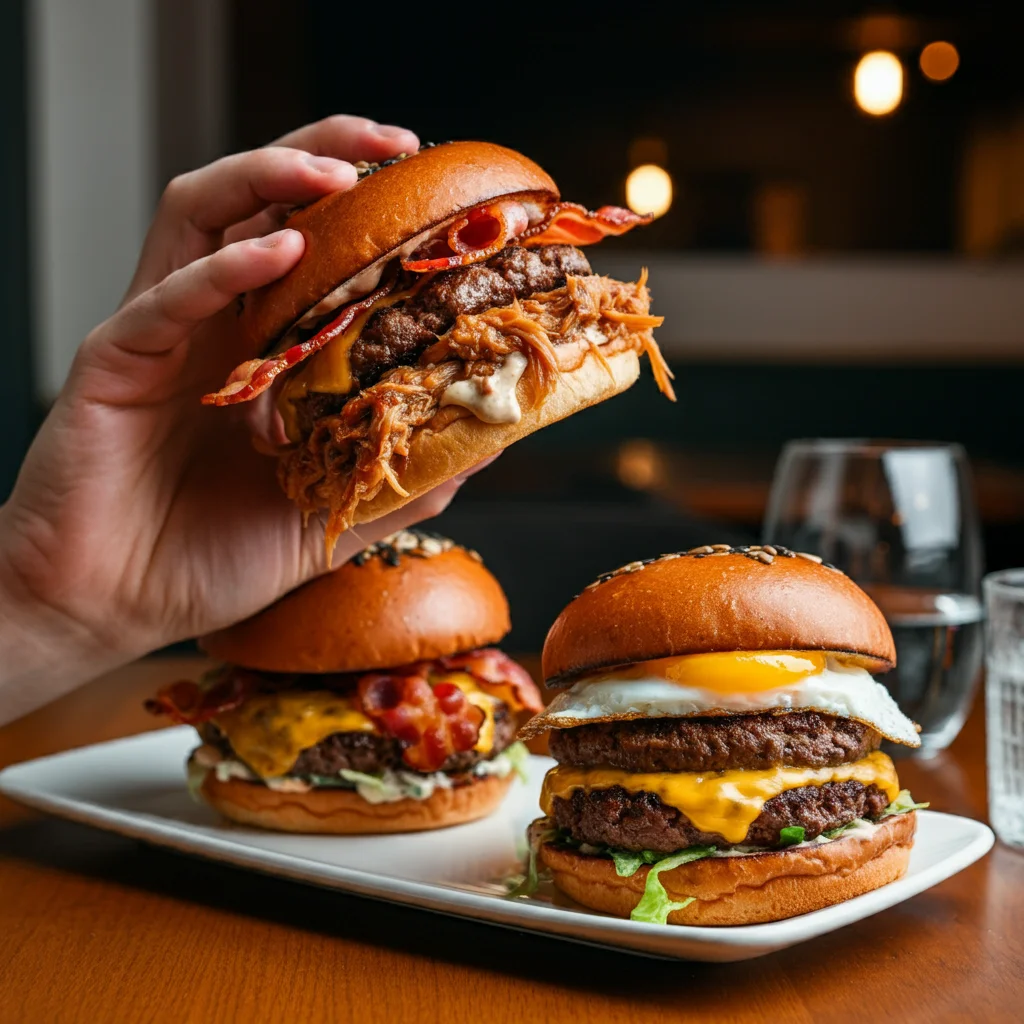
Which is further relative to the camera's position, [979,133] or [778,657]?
[979,133]

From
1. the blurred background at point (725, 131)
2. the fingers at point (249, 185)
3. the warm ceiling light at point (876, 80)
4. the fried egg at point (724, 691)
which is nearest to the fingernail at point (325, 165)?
the fingers at point (249, 185)

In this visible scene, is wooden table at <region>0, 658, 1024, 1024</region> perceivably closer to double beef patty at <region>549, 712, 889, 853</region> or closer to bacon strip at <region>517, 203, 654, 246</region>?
double beef patty at <region>549, 712, 889, 853</region>

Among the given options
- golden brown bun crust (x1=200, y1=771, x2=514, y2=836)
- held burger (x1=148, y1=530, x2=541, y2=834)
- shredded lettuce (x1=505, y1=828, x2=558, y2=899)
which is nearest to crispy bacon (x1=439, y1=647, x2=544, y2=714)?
held burger (x1=148, y1=530, x2=541, y2=834)

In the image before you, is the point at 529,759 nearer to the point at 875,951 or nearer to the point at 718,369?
the point at 875,951

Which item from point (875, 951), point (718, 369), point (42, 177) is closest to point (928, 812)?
point (875, 951)

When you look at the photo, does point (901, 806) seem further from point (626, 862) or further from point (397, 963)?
point (397, 963)

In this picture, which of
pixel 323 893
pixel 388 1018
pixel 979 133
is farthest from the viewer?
pixel 979 133
